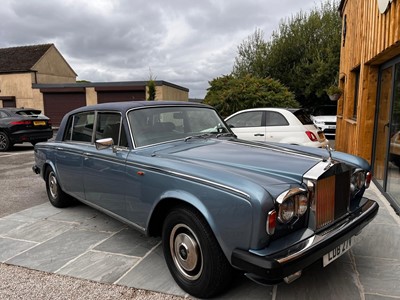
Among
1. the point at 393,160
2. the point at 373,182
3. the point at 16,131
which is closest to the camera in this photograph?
the point at 393,160

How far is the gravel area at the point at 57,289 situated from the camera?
2741 mm

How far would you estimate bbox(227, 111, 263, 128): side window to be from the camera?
7859 millimetres

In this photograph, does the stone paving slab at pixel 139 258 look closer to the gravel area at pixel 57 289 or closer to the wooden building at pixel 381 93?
the gravel area at pixel 57 289

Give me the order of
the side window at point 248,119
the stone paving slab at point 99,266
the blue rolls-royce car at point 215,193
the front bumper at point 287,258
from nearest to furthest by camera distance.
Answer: the front bumper at point 287,258 → the blue rolls-royce car at point 215,193 → the stone paving slab at point 99,266 → the side window at point 248,119

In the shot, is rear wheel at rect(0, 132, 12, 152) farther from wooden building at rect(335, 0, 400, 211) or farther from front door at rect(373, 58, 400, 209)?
front door at rect(373, 58, 400, 209)

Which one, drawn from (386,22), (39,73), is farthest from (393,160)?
(39,73)

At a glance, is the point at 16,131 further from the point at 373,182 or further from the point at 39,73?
the point at 39,73

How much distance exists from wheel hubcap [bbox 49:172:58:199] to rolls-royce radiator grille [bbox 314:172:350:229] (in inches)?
158

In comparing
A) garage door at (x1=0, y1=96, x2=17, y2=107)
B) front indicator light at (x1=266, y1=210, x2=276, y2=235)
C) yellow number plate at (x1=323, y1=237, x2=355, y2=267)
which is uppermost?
garage door at (x1=0, y1=96, x2=17, y2=107)

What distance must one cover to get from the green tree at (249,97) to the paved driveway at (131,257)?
807 centimetres

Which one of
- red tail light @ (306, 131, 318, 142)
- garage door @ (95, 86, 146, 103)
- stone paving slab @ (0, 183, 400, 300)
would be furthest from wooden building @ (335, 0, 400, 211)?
garage door @ (95, 86, 146, 103)

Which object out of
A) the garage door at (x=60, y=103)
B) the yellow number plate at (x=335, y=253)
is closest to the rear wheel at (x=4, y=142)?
the garage door at (x=60, y=103)

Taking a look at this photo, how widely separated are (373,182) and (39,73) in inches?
969

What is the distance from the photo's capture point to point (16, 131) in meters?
11.4
